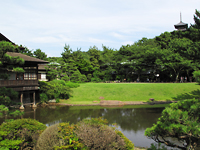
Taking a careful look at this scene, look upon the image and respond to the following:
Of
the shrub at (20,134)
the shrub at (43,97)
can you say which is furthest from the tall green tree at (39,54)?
the shrub at (20,134)

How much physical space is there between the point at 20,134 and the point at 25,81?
14233mm

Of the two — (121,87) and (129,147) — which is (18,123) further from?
(121,87)

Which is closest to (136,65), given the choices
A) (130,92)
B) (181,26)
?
(130,92)

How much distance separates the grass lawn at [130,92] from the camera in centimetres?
2290

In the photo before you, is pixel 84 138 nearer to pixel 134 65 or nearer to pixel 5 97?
pixel 5 97

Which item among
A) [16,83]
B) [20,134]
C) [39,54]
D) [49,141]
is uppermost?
[39,54]

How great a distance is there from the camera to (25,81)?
1906cm

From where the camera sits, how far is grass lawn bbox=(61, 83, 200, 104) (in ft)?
75.1

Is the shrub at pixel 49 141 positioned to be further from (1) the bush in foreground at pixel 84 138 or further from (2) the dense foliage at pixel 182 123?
(2) the dense foliage at pixel 182 123

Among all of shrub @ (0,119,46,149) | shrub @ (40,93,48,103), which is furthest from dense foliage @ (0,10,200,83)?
shrub @ (0,119,46,149)

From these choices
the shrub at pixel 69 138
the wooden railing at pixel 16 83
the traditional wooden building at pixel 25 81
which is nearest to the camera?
the shrub at pixel 69 138

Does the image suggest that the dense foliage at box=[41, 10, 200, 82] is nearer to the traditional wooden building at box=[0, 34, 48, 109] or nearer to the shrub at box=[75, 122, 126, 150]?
the traditional wooden building at box=[0, 34, 48, 109]

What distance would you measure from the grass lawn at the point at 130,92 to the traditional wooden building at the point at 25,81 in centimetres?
447

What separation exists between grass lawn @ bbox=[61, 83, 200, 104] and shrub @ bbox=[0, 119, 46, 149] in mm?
15811
